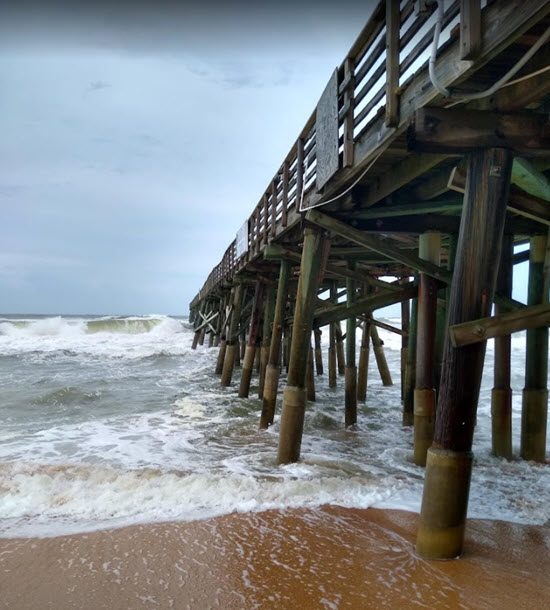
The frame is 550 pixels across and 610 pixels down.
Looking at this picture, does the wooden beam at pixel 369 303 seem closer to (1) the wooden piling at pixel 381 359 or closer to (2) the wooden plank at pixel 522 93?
→ (2) the wooden plank at pixel 522 93

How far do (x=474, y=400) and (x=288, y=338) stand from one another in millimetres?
11936

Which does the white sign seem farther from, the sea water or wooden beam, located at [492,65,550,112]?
wooden beam, located at [492,65,550,112]

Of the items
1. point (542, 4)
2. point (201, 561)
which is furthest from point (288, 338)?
point (542, 4)

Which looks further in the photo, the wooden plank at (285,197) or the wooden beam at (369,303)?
the wooden plank at (285,197)

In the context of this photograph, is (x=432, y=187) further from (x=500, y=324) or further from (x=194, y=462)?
(x=194, y=462)

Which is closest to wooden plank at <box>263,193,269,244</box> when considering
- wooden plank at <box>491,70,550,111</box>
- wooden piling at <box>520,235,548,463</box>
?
wooden piling at <box>520,235,548,463</box>

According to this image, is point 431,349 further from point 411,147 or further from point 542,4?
point 542,4

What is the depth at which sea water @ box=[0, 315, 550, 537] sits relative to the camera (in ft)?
12.7

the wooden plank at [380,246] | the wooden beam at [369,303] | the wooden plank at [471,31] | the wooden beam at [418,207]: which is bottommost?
the wooden beam at [369,303]

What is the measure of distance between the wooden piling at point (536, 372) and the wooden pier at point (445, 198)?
0.6 inches

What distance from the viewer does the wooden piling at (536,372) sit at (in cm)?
504

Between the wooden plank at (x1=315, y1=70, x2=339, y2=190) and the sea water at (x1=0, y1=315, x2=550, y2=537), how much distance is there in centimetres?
310

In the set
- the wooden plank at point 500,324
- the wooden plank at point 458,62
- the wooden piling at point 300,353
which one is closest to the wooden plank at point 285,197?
the wooden piling at point 300,353

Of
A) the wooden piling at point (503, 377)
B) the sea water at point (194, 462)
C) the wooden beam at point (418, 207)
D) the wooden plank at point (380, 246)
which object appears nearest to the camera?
the sea water at point (194, 462)
